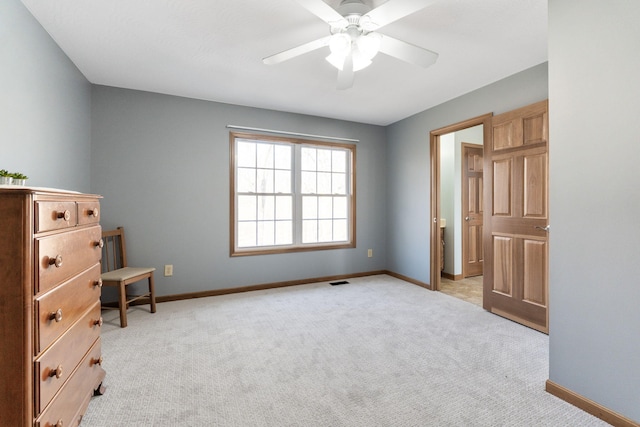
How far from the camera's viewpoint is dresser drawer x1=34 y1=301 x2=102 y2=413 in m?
1.12

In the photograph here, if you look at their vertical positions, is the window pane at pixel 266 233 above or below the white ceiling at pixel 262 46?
below

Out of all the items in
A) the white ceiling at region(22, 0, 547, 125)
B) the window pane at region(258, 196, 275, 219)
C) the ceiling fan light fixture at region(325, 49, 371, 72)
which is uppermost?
the white ceiling at region(22, 0, 547, 125)

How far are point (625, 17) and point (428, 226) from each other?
285 centimetres

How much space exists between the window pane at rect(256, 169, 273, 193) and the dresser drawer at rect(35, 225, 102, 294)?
2.45m

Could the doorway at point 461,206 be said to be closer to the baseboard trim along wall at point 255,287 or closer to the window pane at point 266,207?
the baseboard trim along wall at point 255,287

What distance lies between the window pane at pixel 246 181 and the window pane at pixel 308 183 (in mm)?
733

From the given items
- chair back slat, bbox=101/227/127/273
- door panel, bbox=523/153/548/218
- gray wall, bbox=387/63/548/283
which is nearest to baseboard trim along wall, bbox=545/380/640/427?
door panel, bbox=523/153/548/218

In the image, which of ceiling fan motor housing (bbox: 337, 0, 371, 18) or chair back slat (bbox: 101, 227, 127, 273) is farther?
chair back slat (bbox: 101, 227, 127, 273)

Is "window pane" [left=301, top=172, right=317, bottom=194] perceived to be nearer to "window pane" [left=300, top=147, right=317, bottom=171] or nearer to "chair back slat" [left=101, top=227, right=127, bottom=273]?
"window pane" [left=300, top=147, right=317, bottom=171]

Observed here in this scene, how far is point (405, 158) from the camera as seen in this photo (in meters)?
4.48

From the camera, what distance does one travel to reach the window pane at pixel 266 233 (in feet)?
13.5

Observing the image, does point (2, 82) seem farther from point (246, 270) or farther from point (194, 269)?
point (246, 270)

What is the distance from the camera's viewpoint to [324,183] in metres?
4.54

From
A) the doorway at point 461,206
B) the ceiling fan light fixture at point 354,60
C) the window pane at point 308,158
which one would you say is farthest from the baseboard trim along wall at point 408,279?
the ceiling fan light fixture at point 354,60
